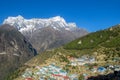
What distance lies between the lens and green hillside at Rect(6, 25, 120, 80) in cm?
11506

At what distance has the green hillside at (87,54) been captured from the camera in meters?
115

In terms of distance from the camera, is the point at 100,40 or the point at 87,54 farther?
the point at 100,40

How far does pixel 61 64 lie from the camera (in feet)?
395

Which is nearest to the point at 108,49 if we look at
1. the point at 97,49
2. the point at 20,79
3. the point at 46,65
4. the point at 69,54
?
the point at 97,49

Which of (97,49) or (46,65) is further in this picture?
(97,49)

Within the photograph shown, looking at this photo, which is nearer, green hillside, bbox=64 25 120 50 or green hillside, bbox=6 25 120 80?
green hillside, bbox=6 25 120 80

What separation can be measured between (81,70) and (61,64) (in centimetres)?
916

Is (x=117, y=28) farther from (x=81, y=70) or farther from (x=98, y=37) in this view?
(x=81, y=70)

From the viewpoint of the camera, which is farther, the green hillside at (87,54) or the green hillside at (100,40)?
the green hillside at (100,40)

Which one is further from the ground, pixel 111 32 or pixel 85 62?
pixel 111 32

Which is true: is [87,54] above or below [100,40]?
below

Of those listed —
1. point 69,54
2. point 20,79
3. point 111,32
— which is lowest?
point 20,79

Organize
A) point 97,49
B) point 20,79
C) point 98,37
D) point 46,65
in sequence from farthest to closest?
point 98,37 < point 97,49 < point 46,65 < point 20,79

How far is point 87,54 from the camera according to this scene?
126562mm
